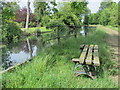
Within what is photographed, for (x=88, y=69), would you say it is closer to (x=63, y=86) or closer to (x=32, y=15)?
(x=63, y=86)

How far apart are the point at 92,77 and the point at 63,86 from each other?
0.76m

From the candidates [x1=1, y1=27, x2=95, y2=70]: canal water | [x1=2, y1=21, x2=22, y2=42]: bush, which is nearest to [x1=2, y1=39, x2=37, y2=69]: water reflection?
[x1=1, y1=27, x2=95, y2=70]: canal water

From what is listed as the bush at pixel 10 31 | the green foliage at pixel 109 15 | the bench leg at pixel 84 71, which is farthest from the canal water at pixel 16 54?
the green foliage at pixel 109 15

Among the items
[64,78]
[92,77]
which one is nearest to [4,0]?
[64,78]

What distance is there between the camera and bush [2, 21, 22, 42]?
8068 millimetres

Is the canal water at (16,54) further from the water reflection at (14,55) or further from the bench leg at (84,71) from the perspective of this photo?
the bench leg at (84,71)

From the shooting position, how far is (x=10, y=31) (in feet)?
27.4

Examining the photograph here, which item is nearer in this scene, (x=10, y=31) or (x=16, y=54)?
(x=16, y=54)

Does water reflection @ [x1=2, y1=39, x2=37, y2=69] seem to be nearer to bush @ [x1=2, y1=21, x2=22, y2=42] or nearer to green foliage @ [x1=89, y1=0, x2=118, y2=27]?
bush @ [x1=2, y1=21, x2=22, y2=42]

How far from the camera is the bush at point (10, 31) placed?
8068mm

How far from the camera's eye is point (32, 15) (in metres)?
30.1

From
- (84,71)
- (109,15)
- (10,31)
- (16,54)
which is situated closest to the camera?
(84,71)

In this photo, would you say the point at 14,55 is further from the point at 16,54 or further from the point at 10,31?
the point at 10,31

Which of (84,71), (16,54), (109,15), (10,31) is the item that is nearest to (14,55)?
(16,54)
